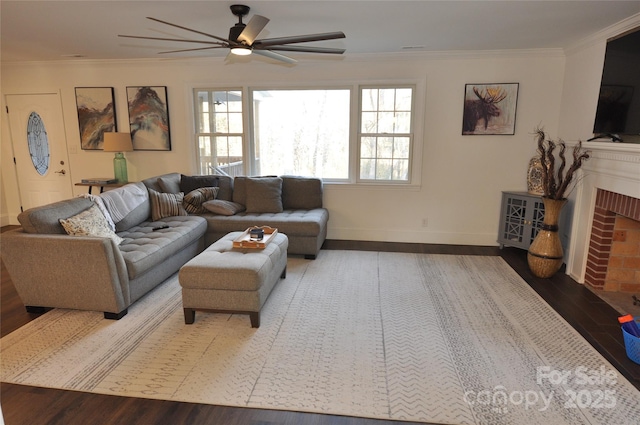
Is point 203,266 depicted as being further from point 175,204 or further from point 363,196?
point 363,196

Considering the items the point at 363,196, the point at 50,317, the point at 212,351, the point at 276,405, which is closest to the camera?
the point at 276,405

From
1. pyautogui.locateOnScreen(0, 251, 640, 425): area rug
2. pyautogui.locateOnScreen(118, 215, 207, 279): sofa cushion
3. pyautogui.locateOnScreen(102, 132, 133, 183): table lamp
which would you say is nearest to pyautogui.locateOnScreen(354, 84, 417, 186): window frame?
pyautogui.locateOnScreen(0, 251, 640, 425): area rug

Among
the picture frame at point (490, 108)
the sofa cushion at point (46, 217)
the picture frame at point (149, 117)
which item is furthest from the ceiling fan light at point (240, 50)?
the picture frame at point (490, 108)

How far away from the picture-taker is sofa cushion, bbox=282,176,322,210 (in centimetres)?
504

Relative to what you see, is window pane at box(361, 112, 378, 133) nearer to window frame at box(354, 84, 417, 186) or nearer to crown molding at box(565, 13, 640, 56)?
window frame at box(354, 84, 417, 186)

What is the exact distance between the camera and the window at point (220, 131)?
5.37 m

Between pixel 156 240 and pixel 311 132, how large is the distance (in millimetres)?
2637

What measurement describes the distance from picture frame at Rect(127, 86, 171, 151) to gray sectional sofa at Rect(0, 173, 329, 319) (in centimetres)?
73

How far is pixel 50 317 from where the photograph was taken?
3.11 metres

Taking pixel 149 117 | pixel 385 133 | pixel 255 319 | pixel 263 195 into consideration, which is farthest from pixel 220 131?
pixel 255 319

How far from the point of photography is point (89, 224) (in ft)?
10.6

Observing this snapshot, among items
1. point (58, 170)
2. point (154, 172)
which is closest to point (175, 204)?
point (154, 172)

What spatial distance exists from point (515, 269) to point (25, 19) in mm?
5401

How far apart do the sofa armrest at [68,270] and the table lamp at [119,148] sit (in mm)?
2461
